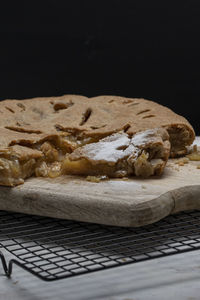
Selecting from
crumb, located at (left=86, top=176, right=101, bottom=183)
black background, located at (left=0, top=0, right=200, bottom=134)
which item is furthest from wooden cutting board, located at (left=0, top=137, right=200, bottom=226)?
black background, located at (left=0, top=0, right=200, bottom=134)

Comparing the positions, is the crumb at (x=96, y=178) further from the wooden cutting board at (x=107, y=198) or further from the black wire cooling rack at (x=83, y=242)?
the black wire cooling rack at (x=83, y=242)

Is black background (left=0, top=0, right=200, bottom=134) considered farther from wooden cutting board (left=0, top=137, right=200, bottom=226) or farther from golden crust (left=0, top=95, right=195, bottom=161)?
wooden cutting board (left=0, top=137, right=200, bottom=226)

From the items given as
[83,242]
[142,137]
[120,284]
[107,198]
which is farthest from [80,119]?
[120,284]

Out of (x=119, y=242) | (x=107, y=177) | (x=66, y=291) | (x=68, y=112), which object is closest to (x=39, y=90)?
(x=68, y=112)

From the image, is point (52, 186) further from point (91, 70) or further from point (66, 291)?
point (91, 70)

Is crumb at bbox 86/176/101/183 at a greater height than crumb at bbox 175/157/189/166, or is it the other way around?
crumb at bbox 86/176/101/183

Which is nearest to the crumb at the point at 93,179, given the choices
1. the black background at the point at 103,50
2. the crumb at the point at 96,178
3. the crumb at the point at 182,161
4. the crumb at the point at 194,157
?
the crumb at the point at 96,178

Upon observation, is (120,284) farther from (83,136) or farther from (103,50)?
(103,50)
